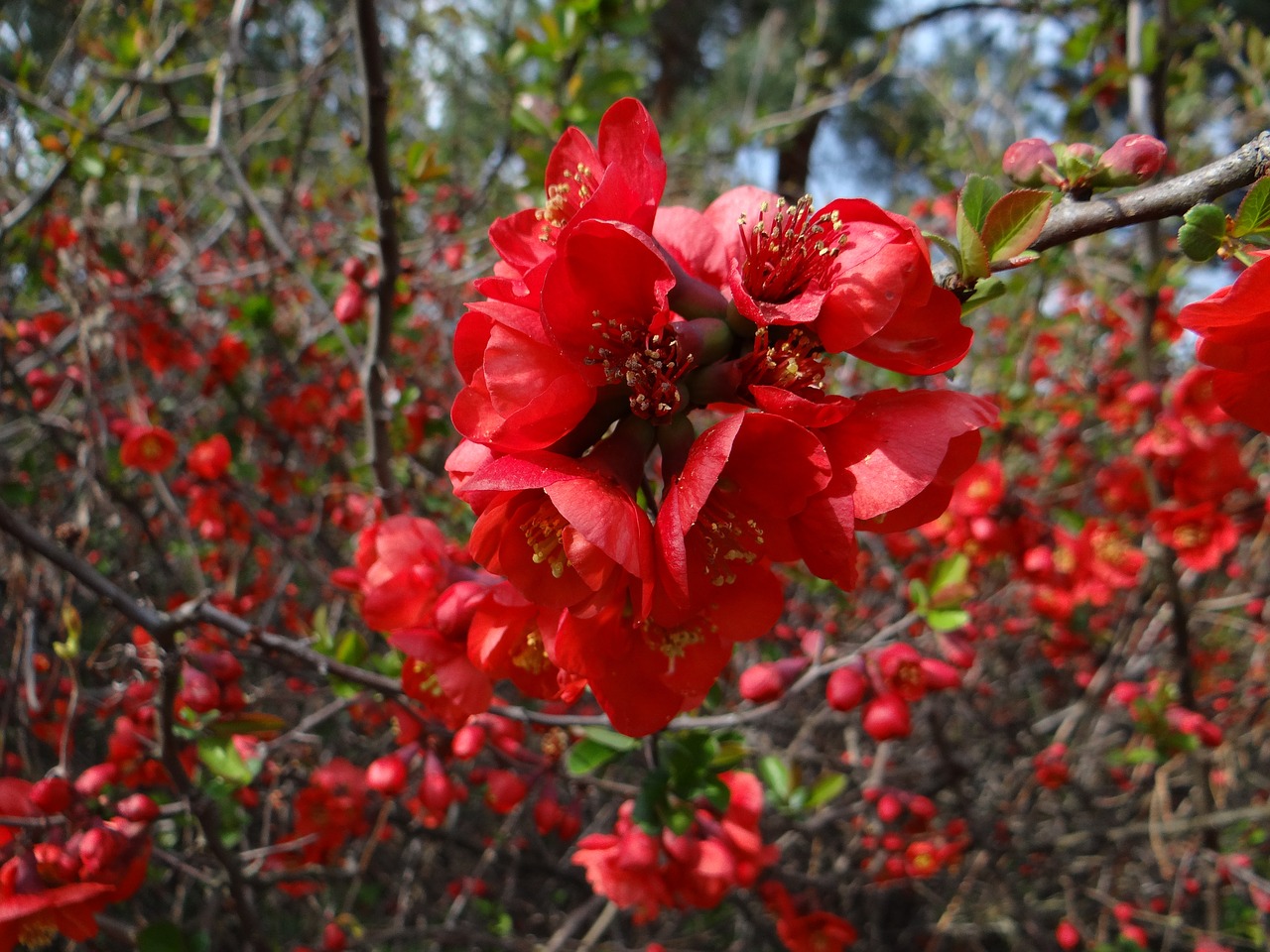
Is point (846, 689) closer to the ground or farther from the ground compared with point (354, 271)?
closer to the ground

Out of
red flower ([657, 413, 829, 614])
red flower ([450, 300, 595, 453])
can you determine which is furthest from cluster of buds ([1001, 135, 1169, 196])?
red flower ([450, 300, 595, 453])

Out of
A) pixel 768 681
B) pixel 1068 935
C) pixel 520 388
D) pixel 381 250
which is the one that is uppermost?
pixel 381 250

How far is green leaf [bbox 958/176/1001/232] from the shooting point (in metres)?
0.56

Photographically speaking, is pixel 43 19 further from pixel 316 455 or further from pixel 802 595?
pixel 802 595

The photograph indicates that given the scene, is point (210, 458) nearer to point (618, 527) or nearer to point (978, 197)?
point (618, 527)

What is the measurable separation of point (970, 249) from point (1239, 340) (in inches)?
8.5

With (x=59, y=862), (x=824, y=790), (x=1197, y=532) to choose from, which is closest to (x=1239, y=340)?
(x=824, y=790)

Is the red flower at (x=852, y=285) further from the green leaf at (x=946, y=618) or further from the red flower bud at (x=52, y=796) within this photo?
the red flower bud at (x=52, y=796)

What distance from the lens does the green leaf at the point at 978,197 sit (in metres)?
0.56

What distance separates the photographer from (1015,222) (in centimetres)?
54

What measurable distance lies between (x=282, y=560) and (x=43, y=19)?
224 inches

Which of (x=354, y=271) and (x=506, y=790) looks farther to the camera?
(x=354, y=271)

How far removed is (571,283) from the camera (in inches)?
22.6

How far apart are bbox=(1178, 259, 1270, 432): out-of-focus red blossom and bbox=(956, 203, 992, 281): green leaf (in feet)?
0.45
